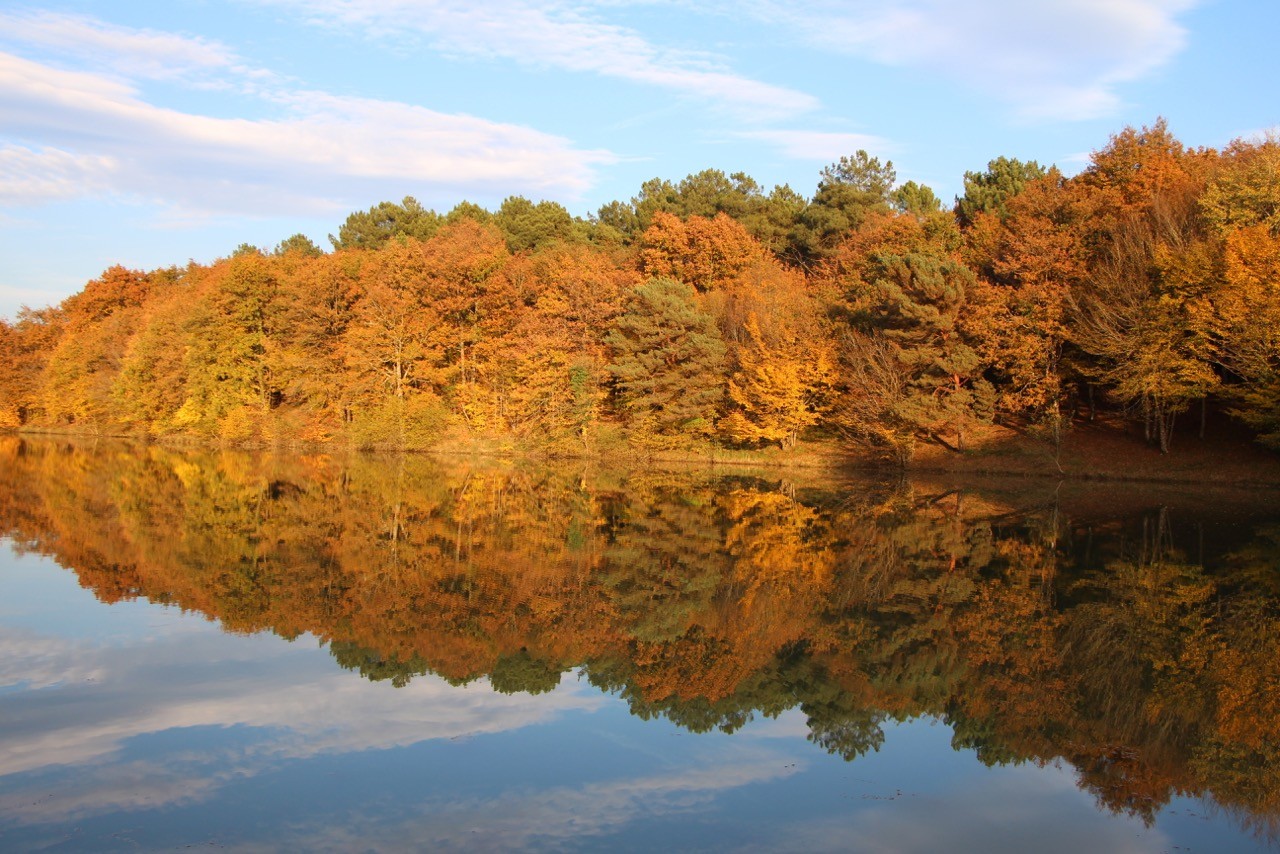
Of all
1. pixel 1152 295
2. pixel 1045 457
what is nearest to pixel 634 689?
pixel 1045 457

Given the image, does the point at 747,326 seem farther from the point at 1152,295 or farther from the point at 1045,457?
the point at 1152,295

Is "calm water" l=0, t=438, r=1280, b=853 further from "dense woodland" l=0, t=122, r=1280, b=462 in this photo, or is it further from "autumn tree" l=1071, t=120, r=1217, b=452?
"dense woodland" l=0, t=122, r=1280, b=462

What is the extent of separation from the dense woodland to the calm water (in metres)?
16.2

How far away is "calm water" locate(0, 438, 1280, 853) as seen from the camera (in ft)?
22.0

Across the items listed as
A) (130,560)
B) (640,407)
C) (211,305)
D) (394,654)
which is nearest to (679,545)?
(394,654)

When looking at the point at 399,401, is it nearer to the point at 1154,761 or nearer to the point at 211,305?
the point at 211,305

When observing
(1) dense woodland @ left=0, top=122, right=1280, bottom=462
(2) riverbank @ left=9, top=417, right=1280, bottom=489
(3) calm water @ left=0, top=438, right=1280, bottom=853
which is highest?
(1) dense woodland @ left=0, top=122, right=1280, bottom=462

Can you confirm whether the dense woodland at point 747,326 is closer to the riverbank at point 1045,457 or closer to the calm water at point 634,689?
the riverbank at point 1045,457

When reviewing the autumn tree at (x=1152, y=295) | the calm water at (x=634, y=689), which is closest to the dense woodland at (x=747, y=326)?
the autumn tree at (x=1152, y=295)

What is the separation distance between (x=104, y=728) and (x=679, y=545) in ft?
37.3

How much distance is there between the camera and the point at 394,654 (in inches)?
420

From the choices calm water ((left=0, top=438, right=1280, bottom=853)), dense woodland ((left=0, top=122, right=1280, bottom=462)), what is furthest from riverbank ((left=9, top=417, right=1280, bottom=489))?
calm water ((left=0, top=438, right=1280, bottom=853))

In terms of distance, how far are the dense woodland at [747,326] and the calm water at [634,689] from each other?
637 inches

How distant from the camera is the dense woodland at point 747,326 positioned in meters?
32.6
